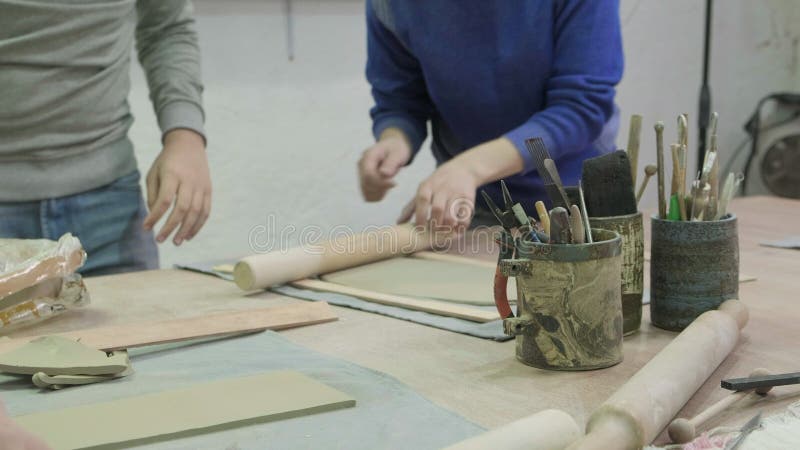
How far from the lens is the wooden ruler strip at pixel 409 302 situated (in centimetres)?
101

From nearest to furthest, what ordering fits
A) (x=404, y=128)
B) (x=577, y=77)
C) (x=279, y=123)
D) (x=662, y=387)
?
(x=662, y=387) < (x=577, y=77) < (x=404, y=128) < (x=279, y=123)

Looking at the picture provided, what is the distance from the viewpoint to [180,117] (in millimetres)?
1536

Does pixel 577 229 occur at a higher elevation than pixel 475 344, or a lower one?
higher

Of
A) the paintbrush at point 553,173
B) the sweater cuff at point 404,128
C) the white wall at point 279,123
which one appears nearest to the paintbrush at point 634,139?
the paintbrush at point 553,173

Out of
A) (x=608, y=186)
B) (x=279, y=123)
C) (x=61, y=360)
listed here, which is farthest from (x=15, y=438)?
(x=279, y=123)

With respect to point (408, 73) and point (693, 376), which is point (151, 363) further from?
point (408, 73)

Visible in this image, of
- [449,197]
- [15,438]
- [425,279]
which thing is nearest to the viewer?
[15,438]

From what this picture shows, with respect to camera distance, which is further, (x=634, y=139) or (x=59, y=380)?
(x=634, y=139)

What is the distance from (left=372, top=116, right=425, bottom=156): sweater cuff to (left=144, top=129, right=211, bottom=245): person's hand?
0.39 meters

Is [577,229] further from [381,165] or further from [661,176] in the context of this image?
[381,165]

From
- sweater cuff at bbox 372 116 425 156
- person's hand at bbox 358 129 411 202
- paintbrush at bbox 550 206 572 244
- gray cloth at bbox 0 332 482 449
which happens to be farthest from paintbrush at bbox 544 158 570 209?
sweater cuff at bbox 372 116 425 156

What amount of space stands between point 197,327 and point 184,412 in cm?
25

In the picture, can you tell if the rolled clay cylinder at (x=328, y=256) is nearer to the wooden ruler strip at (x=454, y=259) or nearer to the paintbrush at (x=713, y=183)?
the wooden ruler strip at (x=454, y=259)

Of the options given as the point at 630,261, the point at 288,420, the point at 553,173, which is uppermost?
the point at 553,173
